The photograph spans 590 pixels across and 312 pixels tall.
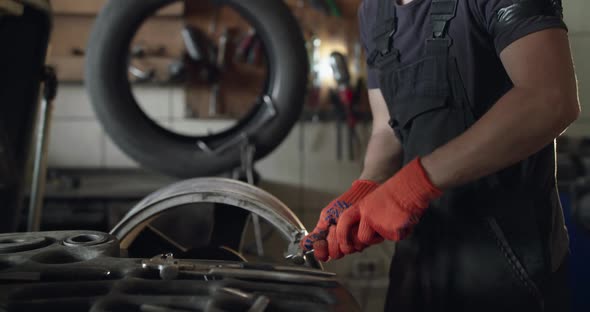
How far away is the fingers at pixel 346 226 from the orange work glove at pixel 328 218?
0.05 ft

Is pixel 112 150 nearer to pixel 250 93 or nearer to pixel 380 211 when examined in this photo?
pixel 250 93

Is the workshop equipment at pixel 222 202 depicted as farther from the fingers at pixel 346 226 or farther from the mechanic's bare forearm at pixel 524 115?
the mechanic's bare forearm at pixel 524 115

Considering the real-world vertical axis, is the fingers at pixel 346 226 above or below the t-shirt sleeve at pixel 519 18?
below

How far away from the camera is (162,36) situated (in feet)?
7.26

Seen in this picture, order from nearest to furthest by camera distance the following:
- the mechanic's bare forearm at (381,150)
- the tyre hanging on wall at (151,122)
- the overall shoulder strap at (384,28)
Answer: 1. the overall shoulder strap at (384,28)
2. the mechanic's bare forearm at (381,150)
3. the tyre hanging on wall at (151,122)

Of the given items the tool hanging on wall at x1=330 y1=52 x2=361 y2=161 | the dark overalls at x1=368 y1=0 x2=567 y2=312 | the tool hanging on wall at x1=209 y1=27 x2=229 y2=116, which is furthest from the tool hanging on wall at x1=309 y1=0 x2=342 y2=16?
the dark overalls at x1=368 y1=0 x2=567 y2=312

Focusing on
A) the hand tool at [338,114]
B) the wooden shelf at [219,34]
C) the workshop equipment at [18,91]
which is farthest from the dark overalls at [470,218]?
the wooden shelf at [219,34]

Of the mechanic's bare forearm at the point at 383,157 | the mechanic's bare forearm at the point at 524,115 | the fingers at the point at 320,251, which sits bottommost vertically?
the fingers at the point at 320,251

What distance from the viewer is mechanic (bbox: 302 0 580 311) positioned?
2.24ft

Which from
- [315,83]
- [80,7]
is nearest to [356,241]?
[315,83]

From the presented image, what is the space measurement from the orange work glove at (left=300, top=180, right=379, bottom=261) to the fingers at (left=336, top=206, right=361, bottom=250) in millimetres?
14

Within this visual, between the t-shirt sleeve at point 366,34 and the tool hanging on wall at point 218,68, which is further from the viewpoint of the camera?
the tool hanging on wall at point 218,68

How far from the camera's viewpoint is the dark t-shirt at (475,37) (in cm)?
71

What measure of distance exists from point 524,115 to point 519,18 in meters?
0.13
